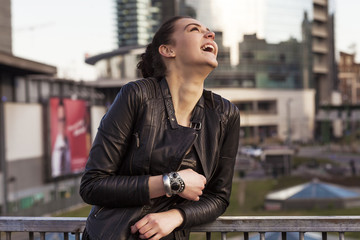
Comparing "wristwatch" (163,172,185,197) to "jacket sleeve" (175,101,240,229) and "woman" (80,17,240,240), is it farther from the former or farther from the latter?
"jacket sleeve" (175,101,240,229)

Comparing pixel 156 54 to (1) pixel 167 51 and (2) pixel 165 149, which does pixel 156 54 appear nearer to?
(1) pixel 167 51

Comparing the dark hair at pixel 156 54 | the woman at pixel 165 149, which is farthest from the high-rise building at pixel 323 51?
the woman at pixel 165 149

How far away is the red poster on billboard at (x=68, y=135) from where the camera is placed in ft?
128

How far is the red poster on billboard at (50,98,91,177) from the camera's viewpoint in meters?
39.1

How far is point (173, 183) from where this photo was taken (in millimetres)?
2412

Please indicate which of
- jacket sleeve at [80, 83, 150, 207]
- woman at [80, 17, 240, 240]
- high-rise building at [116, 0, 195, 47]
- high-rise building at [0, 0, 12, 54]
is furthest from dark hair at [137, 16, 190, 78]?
high-rise building at [116, 0, 195, 47]

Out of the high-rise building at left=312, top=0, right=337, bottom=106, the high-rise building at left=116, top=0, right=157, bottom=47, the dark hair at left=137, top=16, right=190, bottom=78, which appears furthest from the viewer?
the high-rise building at left=116, top=0, right=157, bottom=47

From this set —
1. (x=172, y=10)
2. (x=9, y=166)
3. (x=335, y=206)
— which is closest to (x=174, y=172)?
(x=335, y=206)

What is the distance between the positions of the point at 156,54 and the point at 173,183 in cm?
75

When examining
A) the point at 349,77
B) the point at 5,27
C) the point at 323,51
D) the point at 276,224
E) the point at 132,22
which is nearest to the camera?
the point at 276,224

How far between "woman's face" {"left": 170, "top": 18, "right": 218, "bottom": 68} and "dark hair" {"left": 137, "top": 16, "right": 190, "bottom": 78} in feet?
0.13

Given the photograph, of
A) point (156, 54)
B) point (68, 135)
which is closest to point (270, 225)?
point (156, 54)

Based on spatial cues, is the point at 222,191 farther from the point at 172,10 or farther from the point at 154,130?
the point at 172,10

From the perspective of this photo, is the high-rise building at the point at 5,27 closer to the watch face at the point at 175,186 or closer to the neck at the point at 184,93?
the neck at the point at 184,93
